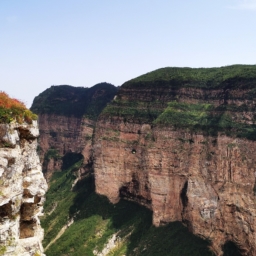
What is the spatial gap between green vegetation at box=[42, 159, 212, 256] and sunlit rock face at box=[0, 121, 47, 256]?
36184 millimetres

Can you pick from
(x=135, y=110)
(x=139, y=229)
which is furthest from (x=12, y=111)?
(x=135, y=110)

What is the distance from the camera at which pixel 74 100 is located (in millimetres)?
103312

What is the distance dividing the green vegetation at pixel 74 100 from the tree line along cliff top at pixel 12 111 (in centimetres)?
7523

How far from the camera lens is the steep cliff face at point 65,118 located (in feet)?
310

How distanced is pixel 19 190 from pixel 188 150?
39.6 m

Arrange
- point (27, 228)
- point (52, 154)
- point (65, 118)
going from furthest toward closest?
point (65, 118), point (52, 154), point (27, 228)

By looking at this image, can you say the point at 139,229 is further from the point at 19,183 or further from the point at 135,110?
the point at 19,183

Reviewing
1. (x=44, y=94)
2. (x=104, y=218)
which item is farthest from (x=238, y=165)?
(x=44, y=94)

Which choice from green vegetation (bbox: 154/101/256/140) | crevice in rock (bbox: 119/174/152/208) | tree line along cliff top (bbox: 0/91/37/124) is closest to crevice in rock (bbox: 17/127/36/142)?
tree line along cliff top (bbox: 0/91/37/124)

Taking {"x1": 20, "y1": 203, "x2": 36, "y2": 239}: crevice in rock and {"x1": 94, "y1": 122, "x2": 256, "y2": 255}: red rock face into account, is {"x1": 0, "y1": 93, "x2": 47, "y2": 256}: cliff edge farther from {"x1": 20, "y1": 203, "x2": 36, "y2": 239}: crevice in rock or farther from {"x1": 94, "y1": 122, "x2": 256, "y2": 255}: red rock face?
{"x1": 94, "y1": 122, "x2": 256, "y2": 255}: red rock face

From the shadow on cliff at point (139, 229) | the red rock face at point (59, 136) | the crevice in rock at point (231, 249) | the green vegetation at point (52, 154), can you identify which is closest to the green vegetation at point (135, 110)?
the shadow on cliff at point (139, 229)

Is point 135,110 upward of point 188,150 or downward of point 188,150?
upward

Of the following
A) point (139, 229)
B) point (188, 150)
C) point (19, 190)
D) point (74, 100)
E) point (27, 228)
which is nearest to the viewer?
point (19, 190)

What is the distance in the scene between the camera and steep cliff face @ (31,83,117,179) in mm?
94562
